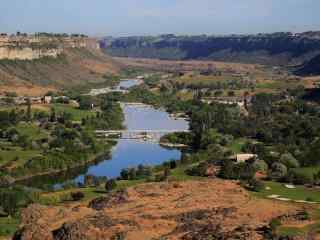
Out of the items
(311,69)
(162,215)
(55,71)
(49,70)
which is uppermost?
(162,215)

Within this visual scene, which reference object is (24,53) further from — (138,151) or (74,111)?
(138,151)

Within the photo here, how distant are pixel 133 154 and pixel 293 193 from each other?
23.7 m

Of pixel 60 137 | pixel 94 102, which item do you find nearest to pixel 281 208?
pixel 60 137

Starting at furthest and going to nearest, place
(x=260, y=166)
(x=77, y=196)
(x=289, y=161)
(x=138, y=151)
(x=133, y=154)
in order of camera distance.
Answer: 1. (x=138, y=151)
2. (x=133, y=154)
3. (x=289, y=161)
4. (x=260, y=166)
5. (x=77, y=196)

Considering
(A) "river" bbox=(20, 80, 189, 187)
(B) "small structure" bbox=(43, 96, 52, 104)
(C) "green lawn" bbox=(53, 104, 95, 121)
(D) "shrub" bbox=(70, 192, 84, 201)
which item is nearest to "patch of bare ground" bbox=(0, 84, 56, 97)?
(B) "small structure" bbox=(43, 96, 52, 104)

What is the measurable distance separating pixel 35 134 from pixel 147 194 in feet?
103

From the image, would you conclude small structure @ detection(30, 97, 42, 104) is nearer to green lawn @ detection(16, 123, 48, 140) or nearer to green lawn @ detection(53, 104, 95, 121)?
green lawn @ detection(53, 104, 95, 121)

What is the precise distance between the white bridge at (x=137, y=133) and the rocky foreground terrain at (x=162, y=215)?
29.7 metres

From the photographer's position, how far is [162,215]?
37250 millimetres

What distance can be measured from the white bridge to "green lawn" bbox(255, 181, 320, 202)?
96.8 ft

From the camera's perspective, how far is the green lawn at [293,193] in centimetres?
4256

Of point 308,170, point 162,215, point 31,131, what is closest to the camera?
point 162,215

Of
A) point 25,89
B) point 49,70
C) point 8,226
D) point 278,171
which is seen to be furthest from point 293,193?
point 49,70

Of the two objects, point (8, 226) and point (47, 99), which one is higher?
point (8, 226)
